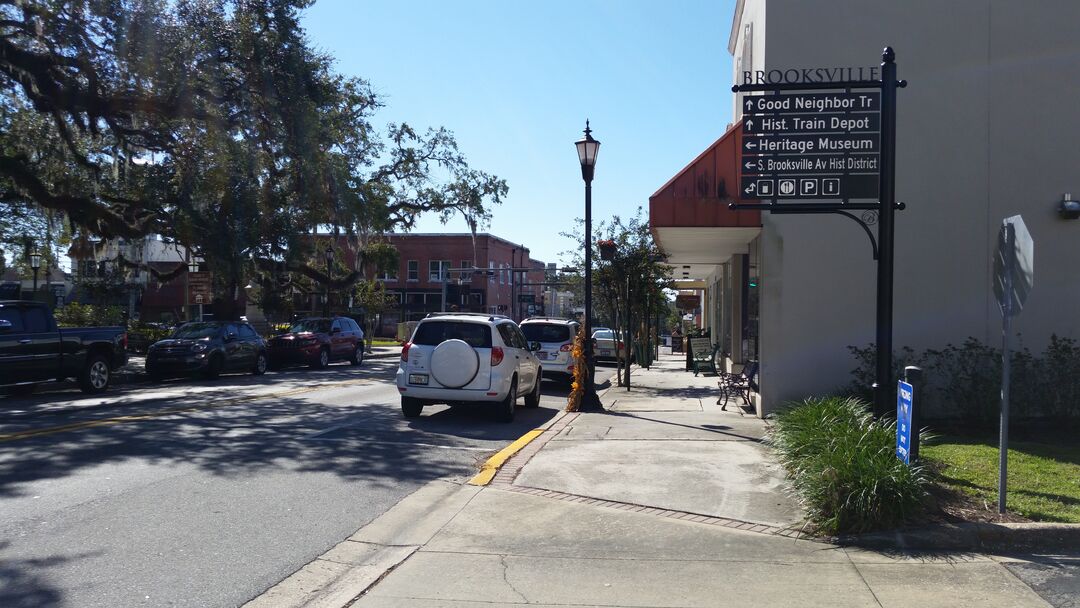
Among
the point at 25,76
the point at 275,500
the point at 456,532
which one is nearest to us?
the point at 456,532

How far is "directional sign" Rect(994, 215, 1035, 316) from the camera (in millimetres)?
6871

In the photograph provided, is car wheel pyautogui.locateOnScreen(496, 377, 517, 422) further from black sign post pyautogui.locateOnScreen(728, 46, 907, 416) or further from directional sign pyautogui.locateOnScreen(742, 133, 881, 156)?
directional sign pyautogui.locateOnScreen(742, 133, 881, 156)

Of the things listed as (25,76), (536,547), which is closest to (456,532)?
(536,547)

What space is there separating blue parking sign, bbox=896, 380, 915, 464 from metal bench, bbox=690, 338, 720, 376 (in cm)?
1832

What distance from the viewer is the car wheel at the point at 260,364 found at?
2488cm

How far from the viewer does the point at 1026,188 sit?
40.4 ft

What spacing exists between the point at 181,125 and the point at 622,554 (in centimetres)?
1787

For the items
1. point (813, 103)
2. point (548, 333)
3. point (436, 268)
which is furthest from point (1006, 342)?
point (436, 268)

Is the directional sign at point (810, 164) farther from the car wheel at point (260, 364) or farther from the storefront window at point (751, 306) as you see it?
the car wheel at point (260, 364)

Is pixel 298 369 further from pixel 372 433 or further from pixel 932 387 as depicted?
pixel 932 387

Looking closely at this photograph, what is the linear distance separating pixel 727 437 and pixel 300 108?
43.4 feet

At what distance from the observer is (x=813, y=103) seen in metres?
10.1

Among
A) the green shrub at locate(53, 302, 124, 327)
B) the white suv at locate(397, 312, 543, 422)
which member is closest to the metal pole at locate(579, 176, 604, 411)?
the white suv at locate(397, 312, 543, 422)

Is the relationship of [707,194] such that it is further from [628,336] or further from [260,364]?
[260,364]
